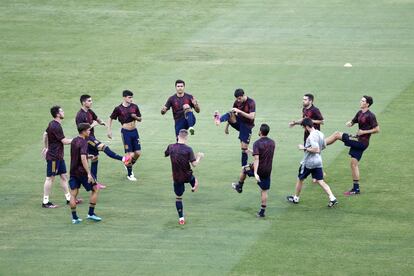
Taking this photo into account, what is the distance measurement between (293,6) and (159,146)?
18.8 metres

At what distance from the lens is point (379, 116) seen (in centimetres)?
3108

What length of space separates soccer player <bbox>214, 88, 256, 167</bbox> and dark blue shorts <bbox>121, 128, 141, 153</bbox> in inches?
89.8

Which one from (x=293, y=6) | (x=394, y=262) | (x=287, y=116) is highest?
(x=293, y=6)

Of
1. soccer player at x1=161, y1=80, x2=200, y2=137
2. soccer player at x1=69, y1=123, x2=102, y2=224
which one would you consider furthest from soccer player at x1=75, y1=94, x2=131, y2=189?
soccer player at x1=161, y1=80, x2=200, y2=137

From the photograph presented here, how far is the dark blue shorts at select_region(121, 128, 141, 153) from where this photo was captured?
83.8 feet

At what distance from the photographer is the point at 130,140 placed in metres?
25.6

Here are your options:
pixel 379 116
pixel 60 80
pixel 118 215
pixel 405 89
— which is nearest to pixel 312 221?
pixel 118 215

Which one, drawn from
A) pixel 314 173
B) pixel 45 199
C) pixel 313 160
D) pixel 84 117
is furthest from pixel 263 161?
pixel 45 199

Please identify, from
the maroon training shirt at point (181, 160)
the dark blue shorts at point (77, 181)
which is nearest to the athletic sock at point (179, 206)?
the maroon training shirt at point (181, 160)

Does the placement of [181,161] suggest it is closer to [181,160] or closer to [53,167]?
[181,160]

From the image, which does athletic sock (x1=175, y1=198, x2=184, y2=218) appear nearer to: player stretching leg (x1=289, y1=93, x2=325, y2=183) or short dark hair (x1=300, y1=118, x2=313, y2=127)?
short dark hair (x1=300, y1=118, x2=313, y2=127)

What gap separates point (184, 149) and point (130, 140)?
4.30 meters

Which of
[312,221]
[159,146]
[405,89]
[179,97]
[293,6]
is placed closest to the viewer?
[312,221]

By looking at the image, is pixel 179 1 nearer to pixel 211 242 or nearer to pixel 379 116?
pixel 379 116
